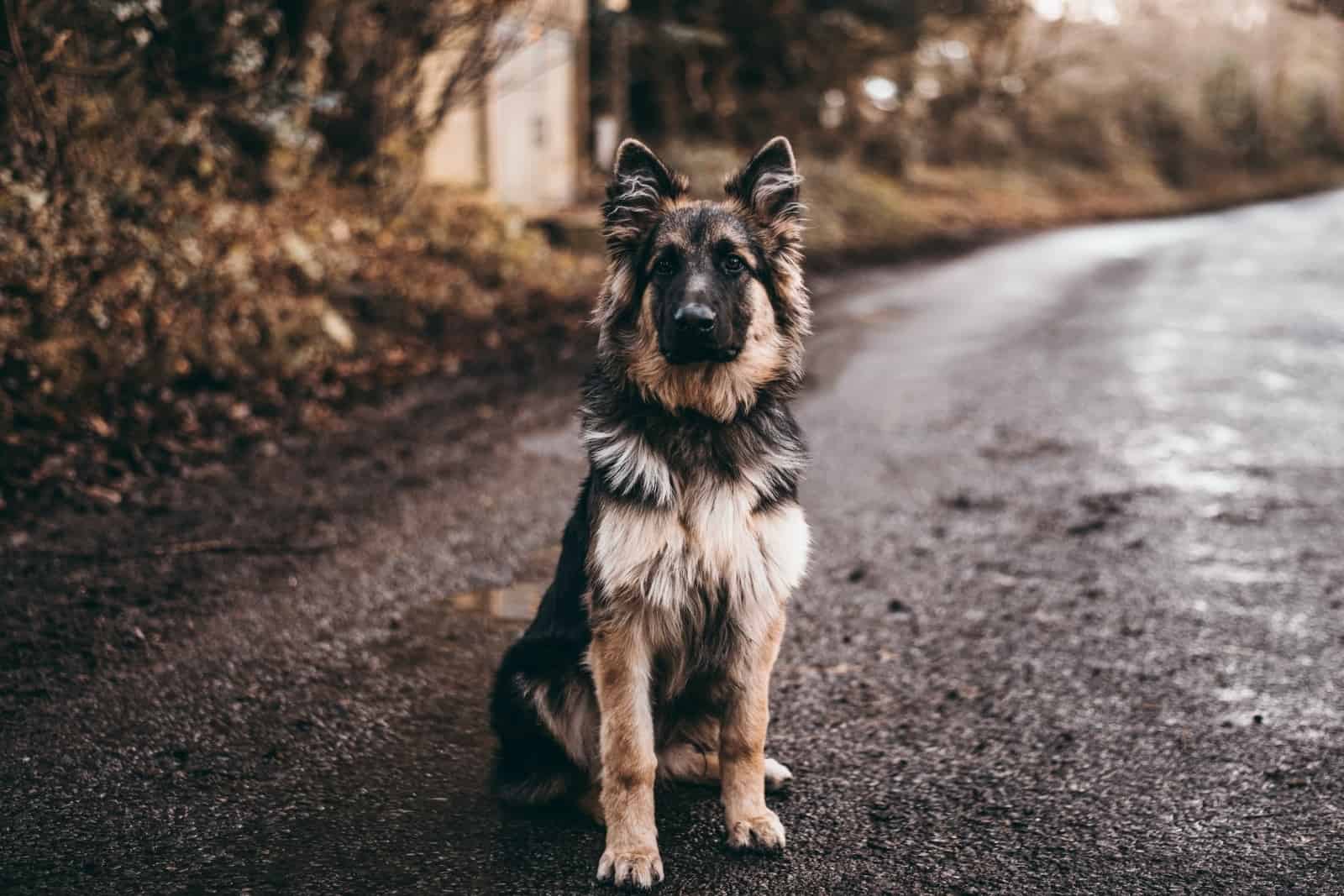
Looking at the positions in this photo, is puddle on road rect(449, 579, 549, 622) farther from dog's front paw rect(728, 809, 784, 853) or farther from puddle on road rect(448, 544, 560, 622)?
dog's front paw rect(728, 809, 784, 853)

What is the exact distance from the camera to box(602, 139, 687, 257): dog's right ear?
3.99 meters

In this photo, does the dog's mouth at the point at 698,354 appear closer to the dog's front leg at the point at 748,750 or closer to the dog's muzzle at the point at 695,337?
the dog's muzzle at the point at 695,337

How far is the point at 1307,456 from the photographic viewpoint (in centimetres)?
843

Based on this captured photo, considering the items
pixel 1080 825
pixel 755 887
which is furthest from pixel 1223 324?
pixel 755 887

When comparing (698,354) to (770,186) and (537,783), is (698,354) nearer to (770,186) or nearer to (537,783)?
(770,186)

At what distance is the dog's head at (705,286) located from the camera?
3758mm

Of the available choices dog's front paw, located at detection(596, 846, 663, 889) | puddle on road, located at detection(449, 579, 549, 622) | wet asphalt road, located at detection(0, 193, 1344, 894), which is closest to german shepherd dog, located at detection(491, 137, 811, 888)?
dog's front paw, located at detection(596, 846, 663, 889)

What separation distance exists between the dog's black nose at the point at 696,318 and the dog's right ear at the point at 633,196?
1.62 ft

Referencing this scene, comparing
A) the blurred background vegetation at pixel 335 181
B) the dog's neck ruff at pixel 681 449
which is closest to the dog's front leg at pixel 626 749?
the dog's neck ruff at pixel 681 449

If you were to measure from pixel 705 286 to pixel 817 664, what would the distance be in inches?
85.2

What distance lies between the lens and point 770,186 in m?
4.07

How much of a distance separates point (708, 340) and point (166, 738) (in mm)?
2632

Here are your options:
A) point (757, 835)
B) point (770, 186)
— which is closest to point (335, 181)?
point (770, 186)

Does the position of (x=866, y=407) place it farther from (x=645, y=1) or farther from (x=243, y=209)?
(x=645, y=1)
